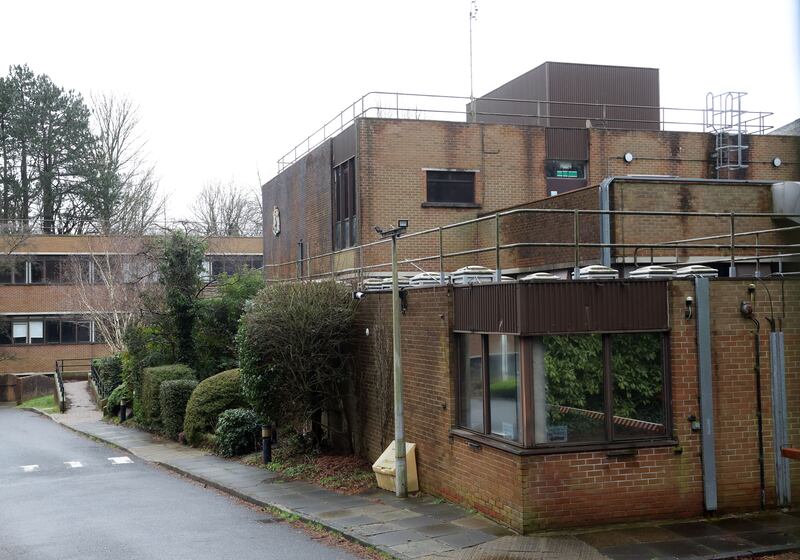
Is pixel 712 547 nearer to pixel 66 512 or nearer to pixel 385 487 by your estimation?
pixel 385 487

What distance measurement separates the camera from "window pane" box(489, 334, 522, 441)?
11531 millimetres

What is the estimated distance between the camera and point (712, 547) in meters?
10.2

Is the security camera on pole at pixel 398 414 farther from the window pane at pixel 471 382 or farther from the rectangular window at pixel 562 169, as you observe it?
the rectangular window at pixel 562 169

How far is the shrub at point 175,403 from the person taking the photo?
25.0 metres

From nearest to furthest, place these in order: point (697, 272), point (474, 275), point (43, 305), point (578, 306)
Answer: point (578, 306) < point (697, 272) < point (474, 275) < point (43, 305)

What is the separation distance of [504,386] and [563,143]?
14.6 m

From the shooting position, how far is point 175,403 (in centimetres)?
2522

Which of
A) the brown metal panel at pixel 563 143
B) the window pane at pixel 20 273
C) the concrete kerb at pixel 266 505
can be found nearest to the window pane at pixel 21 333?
the window pane at pixel 20 273

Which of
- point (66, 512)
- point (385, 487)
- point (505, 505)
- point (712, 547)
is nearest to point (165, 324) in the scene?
point (66, 512)

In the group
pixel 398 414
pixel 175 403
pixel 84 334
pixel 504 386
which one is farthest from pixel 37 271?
pixel 504 386

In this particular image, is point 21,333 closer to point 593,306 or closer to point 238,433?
point 238,433

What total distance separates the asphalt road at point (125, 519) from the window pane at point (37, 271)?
100ft

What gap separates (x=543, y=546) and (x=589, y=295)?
333 centimetres

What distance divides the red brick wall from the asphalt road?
2.46 m
